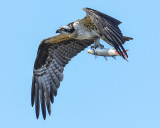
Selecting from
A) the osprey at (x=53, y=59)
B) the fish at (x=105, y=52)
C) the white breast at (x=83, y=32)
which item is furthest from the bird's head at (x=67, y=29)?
the fish at (x=105, y=52)

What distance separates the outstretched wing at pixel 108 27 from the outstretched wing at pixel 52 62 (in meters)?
2.68

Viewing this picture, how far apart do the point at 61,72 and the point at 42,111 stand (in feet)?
4.86

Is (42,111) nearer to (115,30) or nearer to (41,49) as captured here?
(41,49)

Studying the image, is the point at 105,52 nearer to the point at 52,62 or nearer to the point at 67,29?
the point at 67,29

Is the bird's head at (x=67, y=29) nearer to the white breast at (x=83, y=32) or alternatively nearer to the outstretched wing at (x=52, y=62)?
the white breast at (x=83, y=32)

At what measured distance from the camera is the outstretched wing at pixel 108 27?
15.5m

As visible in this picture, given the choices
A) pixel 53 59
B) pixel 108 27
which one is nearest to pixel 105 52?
pixel 108 27

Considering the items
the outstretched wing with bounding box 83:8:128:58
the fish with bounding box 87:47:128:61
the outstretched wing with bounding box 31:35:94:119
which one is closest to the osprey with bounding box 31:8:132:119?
the outstretched wing with bounding box 31:35:94:119

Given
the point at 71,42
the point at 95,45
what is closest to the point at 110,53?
the point at 95,45

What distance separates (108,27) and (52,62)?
12.2ft

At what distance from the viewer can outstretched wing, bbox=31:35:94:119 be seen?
18.7 m

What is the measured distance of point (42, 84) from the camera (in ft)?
61.7

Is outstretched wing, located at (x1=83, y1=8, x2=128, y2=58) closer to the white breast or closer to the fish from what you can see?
the white breast

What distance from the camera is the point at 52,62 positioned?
18953 millimetres
